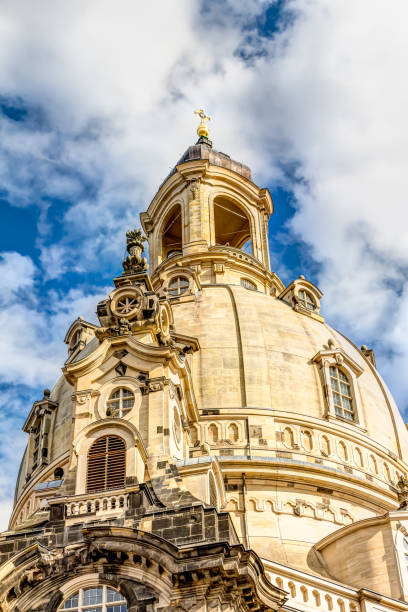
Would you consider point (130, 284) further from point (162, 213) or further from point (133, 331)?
point (162, 213)

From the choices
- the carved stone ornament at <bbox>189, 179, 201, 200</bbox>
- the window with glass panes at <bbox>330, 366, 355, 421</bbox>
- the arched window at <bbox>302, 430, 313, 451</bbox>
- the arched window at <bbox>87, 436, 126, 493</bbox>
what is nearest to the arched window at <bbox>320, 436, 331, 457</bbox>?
the arched window at <bbox>302, 430, 313, 451</bbox>

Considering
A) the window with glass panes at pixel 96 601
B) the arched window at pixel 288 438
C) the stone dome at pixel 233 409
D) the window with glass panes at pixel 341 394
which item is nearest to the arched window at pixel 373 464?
the stone dome at pixel 233 409

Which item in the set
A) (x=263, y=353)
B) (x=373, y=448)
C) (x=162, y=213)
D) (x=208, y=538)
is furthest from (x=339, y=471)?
(x=162, y=213)

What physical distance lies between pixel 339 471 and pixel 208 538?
51.8 feet

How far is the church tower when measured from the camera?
32.1 metres

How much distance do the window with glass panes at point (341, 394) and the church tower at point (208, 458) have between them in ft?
0.23

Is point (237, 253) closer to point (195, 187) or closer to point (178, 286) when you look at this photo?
point (195, 187)

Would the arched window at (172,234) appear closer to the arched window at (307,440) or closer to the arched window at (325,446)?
the arched window at (307,440)

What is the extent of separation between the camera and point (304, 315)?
57125mm

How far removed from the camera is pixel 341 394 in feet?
171

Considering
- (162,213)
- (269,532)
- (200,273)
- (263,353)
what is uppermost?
(162,213)

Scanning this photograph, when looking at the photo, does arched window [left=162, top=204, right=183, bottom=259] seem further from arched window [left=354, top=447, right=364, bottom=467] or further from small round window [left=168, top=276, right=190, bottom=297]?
arched window [left=354, top=447, right=364, bottom=467]

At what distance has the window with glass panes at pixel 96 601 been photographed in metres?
Result: 31.3

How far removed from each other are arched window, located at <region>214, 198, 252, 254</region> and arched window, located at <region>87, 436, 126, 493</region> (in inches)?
1387
